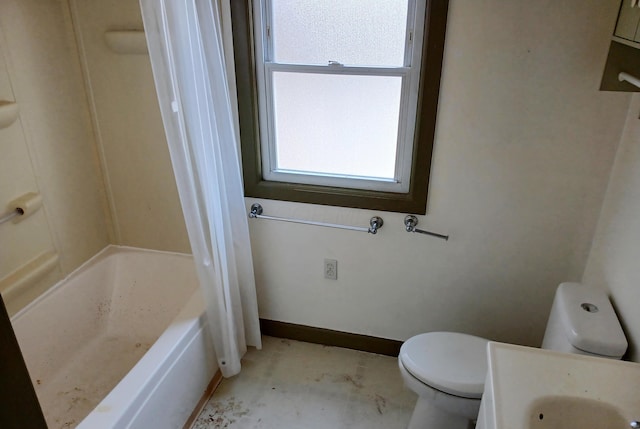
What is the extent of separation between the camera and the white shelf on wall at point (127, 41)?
6.29 ft

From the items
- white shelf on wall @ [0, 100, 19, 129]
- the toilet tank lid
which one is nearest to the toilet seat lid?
the toilet tank lid

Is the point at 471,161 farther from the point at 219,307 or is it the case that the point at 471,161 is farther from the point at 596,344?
the point at 219,307

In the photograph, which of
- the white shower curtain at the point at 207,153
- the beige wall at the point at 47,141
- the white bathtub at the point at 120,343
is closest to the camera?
the white shower curtain at the point at 207,153

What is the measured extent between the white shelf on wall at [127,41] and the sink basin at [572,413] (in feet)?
6.10

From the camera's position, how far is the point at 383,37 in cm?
174

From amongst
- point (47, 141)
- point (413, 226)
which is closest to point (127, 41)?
point (47, 141)

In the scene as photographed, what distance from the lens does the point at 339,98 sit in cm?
187

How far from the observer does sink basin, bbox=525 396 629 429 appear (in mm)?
1077

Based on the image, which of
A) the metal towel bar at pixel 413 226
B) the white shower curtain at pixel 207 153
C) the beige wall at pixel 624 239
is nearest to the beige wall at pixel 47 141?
the white shower curtain at pixel 207 153

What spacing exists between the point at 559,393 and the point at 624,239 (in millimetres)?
671

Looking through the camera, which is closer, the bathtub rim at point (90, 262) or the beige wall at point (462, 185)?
the beige wall at point (462, 185)

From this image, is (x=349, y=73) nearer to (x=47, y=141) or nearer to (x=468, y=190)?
(x=468, y=190)

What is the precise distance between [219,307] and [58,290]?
0.73 metres

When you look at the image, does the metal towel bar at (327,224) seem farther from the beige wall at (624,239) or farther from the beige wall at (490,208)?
the beige wall at (624,239)
